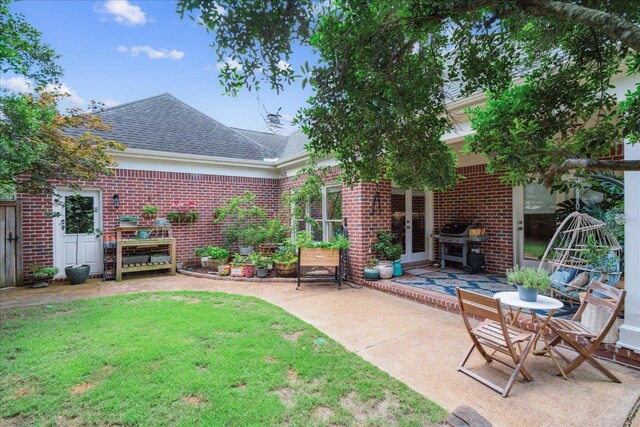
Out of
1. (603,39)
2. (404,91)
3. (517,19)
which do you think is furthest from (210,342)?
(603,39)

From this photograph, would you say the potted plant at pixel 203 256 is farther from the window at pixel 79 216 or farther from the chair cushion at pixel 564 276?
the chair cushion at pixel 564 276

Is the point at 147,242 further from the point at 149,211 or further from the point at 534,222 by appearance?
the point at 534,222

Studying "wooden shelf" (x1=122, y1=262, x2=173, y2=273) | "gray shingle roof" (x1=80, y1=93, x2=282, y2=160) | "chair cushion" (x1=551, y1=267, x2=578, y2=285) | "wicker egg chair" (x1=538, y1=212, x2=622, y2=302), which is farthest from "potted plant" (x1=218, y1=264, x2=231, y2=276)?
"chair cushion" (x1=551, y1=267, x2=578, y2=285)

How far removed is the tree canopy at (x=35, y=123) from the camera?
4051 mm

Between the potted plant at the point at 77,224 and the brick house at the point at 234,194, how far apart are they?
169 millimetres

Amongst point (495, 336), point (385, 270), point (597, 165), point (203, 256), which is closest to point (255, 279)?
point (203, 256)

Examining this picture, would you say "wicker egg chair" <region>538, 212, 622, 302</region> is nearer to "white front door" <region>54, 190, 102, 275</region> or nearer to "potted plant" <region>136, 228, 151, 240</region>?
"potted plant" <region>136, 228, 151, 240</region>

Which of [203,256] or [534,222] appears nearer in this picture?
[534,222]

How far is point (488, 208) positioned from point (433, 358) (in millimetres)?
5073

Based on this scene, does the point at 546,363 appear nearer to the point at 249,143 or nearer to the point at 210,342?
the point at 210,342

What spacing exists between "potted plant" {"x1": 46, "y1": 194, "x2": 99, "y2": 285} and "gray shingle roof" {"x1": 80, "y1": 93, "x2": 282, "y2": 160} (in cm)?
183

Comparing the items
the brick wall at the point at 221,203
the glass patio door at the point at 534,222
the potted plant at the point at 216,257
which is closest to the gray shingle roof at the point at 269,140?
the brick wall at the point at 221,203

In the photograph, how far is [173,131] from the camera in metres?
9.04

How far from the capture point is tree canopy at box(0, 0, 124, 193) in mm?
4051
